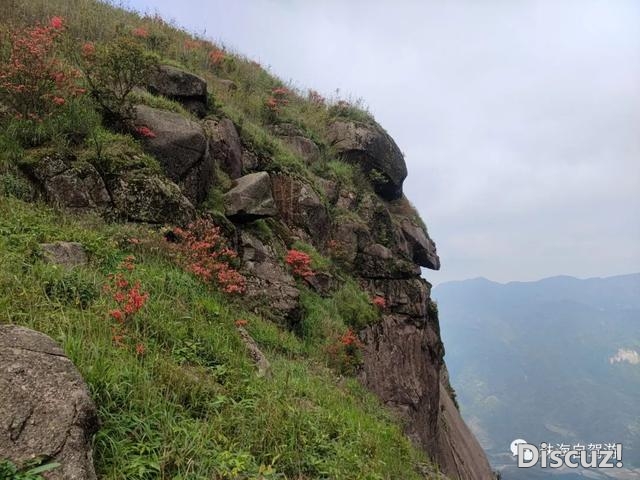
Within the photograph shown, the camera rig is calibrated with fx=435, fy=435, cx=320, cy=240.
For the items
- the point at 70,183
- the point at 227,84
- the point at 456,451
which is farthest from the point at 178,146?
the point at 456,451

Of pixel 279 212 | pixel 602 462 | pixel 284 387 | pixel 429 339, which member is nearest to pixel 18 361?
pixel 284 387

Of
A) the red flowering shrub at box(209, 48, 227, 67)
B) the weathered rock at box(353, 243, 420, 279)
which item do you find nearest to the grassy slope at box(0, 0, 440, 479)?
the weathered rock at box(353, 243, 420, 279)

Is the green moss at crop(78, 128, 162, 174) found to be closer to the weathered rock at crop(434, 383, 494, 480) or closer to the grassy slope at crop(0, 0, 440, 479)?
the grassy slope at crop(0, 0, 440, 479)

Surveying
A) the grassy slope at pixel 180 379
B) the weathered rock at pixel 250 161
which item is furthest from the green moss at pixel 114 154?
the weathered rock at pixel 250 161

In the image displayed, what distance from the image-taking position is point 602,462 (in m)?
9.31

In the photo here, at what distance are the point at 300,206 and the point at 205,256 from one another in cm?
572

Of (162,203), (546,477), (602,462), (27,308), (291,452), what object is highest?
(162,203)

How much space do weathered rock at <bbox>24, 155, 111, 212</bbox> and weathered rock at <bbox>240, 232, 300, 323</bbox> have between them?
10.3 ft

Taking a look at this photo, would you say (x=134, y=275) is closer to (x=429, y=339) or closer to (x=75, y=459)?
(x=75, y=459)

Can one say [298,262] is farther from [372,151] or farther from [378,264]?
[372,151]

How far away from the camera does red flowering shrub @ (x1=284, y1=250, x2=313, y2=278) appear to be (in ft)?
35.4

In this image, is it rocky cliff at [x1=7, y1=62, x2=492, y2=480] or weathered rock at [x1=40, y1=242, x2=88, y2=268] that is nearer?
weathered rock at [x1=40, y1=242, x2=88, y2=268]

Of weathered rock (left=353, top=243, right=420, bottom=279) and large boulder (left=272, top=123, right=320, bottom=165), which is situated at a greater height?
large boulder (left=272, top=123, right=320, bottom=165)

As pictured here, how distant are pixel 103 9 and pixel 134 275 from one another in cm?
1451
